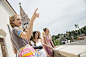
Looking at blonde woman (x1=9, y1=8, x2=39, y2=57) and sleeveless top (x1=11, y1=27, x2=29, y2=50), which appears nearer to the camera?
blonde woman (x1=9, y1=8, x2=39, y2=57)

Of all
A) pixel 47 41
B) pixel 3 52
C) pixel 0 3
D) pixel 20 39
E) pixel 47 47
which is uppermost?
pixel 0 3

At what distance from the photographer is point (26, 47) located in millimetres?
1108

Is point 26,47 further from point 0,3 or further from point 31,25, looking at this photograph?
point 0,3

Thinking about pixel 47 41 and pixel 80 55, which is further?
pixel 47 41

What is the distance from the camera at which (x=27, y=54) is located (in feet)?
3.44

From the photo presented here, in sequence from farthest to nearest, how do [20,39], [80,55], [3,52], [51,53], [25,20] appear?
[25,20] → [3,52] → [51,53] → [20,39] → [80,55]

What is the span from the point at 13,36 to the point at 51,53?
188cm

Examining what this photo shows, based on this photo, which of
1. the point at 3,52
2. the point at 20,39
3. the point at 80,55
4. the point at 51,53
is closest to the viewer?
the point at 80,55

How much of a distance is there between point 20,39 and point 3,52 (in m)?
6.14

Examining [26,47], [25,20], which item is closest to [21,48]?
[26,47]

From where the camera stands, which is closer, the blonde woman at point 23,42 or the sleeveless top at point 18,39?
the blonde woman at point 23,42

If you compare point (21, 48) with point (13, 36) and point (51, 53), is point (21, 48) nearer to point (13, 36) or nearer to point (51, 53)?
point (13, 36)

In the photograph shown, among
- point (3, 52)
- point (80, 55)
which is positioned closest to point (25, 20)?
point (3, 52)

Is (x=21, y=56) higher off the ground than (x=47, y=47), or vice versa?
(x=21, y=56)
